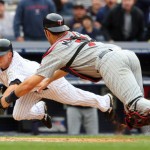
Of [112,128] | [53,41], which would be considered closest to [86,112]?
[112,128]

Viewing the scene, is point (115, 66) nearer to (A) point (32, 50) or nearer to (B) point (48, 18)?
(B) point (48, 18)

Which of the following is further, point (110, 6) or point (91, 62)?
point (110, 6)

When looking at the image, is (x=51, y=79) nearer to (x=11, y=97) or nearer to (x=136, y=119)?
(x=11, y=97)

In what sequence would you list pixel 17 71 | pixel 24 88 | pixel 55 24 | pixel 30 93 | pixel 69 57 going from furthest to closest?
1. pixel 30 93
2. pixel 17 71
3. pixel 55 24
4. pixel 24 88
5. pixel 69 57

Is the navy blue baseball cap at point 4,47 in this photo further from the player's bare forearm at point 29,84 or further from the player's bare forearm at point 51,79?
the player's bare forearm at point 29,84

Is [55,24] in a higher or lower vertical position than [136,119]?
higher

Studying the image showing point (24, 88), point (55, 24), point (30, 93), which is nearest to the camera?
point (24, 88)

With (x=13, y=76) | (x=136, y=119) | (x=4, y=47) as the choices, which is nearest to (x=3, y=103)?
(x=13, y=76)
